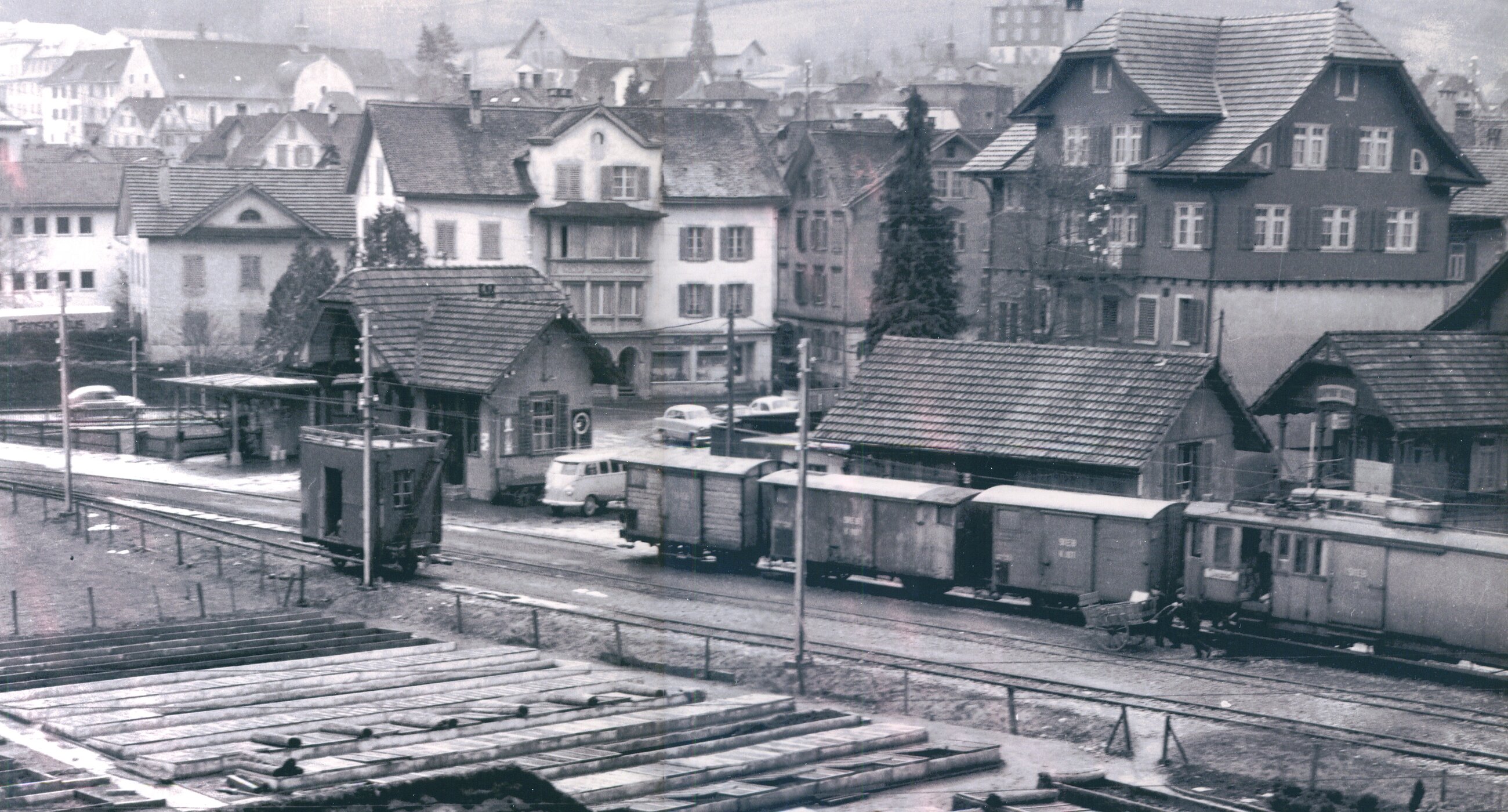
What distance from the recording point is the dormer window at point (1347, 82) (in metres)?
50.4

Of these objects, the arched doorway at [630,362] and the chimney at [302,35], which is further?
the chimney at [302,35]

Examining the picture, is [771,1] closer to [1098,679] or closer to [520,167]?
[520,167]

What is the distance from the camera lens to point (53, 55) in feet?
477

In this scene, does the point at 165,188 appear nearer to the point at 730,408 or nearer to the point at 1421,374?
the point at 730,408

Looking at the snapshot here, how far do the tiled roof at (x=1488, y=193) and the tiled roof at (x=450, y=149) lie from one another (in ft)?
109

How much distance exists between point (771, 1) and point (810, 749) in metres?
73.8

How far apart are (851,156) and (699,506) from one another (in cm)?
3477

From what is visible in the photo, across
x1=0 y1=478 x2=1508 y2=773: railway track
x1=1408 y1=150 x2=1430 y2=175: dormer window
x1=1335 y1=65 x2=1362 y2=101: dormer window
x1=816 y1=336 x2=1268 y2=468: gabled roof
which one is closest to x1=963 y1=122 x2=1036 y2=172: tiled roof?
x1=1335 y1=65 x2=1362 y2=101: dormer window

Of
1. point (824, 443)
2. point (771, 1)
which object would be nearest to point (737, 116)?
point (771, 1)

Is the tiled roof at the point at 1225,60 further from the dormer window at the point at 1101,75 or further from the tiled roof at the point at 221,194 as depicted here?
the tiled roof at the point at 221,194

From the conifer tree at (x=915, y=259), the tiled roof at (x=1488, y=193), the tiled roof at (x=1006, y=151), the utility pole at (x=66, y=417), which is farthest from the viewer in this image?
the tiled roof at (x=1488, y=193)

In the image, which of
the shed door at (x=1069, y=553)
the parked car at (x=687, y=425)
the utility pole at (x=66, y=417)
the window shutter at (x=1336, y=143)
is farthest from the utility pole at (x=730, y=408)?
the window shutter at (x=1336, y=143)

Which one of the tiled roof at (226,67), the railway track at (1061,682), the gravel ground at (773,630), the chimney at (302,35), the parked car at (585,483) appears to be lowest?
the gravel ground at (773,630)

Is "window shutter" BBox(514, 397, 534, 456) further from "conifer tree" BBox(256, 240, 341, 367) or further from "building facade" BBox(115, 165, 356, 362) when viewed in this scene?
"building facade" BBox(115, 165, 356, 362)
